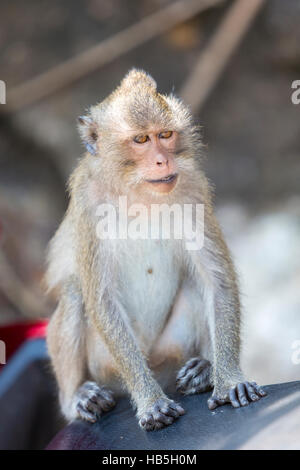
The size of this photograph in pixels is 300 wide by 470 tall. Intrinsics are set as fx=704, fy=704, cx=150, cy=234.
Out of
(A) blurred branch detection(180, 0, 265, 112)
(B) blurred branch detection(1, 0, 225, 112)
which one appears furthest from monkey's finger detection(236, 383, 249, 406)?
(B) blurred branch detection(1, 0, 225, 112)

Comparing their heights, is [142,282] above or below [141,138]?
below

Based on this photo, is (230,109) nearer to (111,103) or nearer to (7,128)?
(7,128)

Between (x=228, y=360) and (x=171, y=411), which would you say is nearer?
(x=171, y=411)

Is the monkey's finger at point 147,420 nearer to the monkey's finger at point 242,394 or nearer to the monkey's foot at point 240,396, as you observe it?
the monkey's foot at point 240,396

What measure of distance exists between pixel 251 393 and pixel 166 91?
7.53 metres

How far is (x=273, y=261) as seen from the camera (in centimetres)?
1055

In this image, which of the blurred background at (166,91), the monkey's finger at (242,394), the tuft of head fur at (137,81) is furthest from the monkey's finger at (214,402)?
the blurred background at (166,91)

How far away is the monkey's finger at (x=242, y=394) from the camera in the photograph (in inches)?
155

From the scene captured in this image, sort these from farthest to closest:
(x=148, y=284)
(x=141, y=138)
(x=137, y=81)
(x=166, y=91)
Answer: (x=166, y=91) < (x=148, y=284) < (x=137, y=81) < (x=141, y=138)

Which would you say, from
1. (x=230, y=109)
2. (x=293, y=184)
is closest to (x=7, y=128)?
(x=230, y=109)

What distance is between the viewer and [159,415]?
4066 millimetres

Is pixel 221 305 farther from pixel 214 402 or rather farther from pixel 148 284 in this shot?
pixel 214 402

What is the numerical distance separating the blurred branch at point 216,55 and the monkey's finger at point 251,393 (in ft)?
24.7

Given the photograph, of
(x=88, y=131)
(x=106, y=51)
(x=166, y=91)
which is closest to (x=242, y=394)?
(x=88, y=131)
